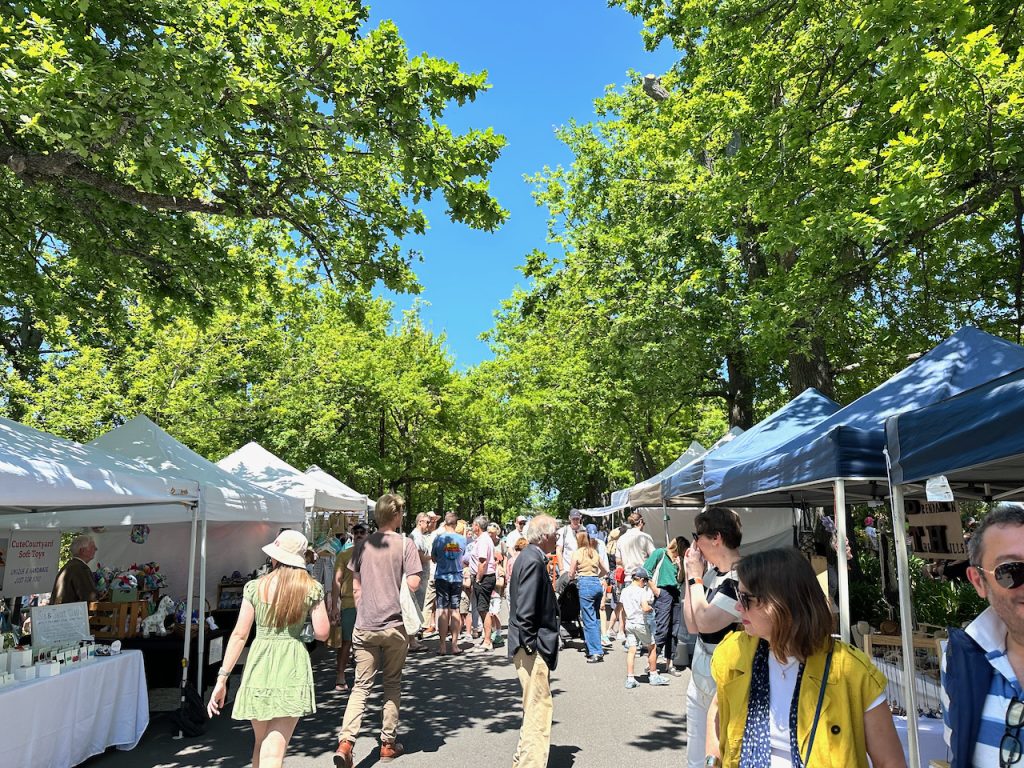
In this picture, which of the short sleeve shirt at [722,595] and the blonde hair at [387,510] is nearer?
the short sleeve shirt at [722,595]

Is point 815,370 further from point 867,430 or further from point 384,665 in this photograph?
point 384,665

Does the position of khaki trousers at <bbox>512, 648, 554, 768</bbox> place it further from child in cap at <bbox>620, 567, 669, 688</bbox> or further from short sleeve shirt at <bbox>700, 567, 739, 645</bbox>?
child in cap at <bbox>620, 567, 669, 688</bbox>

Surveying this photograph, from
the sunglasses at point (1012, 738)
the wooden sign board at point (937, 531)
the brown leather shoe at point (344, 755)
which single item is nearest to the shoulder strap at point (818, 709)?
the sunglasses at point (1012, 738)

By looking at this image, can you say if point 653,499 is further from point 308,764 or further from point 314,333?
point 314,333

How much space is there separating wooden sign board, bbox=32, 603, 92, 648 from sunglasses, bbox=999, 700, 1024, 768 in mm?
6579

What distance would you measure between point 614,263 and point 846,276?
7.79 m

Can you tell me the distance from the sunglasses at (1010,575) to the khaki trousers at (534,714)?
352cm

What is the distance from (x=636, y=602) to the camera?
8898mm

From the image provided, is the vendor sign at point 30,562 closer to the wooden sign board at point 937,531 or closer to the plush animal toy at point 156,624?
the plush animal toy at point 156,624

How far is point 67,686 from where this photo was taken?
17.4ft

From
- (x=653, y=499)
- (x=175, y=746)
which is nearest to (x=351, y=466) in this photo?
(x=653, y=499)

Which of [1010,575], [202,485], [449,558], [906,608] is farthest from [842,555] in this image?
[449,558]

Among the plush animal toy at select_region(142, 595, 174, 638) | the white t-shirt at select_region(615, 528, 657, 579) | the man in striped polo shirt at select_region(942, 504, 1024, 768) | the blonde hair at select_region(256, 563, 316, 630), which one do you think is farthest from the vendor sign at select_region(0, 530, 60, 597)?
the man in striped polo shirt at select_region(942, 504, 1024, 768)

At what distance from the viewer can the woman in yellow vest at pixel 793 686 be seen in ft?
6.68
